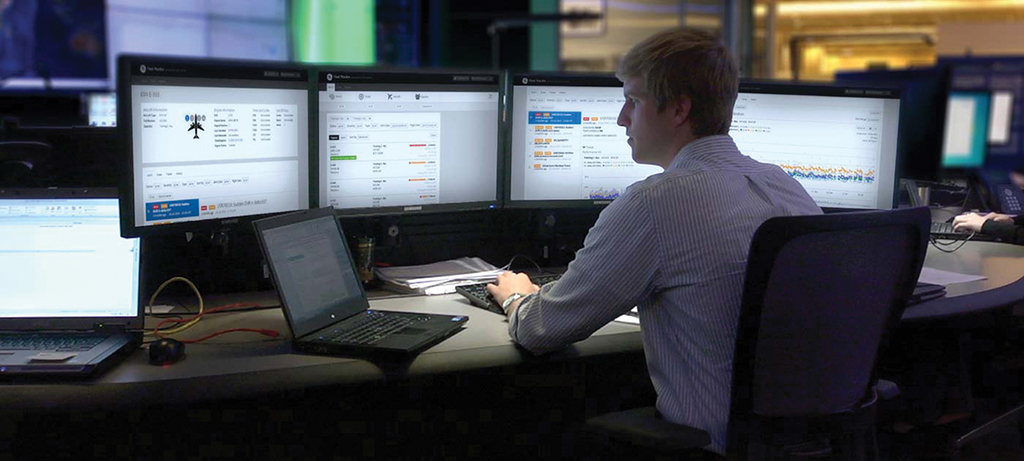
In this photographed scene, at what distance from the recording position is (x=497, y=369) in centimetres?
165

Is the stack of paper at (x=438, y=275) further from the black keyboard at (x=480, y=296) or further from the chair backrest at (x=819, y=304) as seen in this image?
the chair backrest at (x=819, y=304)

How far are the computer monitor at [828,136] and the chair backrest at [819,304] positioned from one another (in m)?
1.05

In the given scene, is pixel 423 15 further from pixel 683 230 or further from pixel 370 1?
pixel 683 230

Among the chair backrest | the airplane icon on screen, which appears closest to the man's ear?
the chair backrest

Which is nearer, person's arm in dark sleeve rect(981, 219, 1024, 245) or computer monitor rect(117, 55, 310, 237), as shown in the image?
computer monitor rect(117, 55, 310, 237)

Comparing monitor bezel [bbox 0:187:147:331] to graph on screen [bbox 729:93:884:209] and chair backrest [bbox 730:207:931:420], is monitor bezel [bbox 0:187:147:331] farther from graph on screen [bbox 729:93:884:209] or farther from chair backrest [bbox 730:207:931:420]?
graph on screen [bbox 729:93:884:209]

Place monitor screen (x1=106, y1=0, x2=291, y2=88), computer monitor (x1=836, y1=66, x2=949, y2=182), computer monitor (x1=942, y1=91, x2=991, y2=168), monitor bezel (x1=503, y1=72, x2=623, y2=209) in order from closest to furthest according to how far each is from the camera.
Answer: monitor bezel (x1=503, y1=72, x2=623, y2=209)
computer monitor (x1=836, y1=66, x2=949, y2=182)
computer monitor (x1=942, y1=91, x2=991, y2=168)
monitor screen (x1=106, y1=0, x2=291, y2=88)

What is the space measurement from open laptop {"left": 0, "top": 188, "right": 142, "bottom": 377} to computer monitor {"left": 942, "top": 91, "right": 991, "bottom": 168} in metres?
4.88

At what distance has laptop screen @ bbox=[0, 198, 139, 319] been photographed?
65.4 inches

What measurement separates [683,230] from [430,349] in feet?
1.68

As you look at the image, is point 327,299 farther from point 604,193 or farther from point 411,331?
point 604,193

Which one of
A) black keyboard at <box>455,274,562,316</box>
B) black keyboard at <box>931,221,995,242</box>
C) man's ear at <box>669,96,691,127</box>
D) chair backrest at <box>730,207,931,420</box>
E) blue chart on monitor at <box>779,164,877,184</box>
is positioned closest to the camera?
chair backrest at <box>730,207,931,420</box>

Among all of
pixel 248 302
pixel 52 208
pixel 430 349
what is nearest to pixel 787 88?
pixel 430 349

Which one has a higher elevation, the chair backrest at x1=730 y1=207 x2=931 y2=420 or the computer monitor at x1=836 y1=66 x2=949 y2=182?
the computer monitor at x1=836 y1=66 x2=949 y2=182
